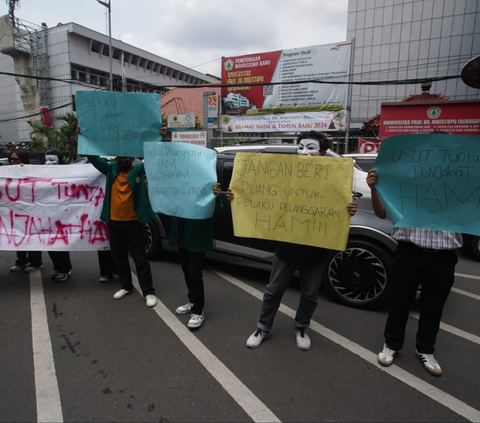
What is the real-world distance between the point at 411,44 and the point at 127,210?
2762 cm

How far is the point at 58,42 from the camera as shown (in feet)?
118

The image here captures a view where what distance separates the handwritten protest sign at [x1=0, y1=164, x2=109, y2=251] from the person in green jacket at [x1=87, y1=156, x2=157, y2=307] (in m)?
0.47

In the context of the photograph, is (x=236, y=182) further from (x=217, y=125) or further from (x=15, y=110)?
(x=15, y=110)

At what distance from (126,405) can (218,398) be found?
609 mm

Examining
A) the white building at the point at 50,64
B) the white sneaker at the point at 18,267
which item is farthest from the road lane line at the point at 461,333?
the white building at the point at 50,64

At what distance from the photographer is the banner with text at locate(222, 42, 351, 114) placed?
38.3 ft

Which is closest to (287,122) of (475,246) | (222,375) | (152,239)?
(475,246)

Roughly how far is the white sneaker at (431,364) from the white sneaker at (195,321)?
1.94m

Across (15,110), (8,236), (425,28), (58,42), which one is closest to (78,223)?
(8,236)

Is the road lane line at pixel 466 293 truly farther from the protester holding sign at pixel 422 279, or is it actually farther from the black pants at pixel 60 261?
the black pants at pixel 60 261

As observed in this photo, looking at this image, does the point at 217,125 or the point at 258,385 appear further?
the point at 217,125

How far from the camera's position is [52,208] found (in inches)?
163

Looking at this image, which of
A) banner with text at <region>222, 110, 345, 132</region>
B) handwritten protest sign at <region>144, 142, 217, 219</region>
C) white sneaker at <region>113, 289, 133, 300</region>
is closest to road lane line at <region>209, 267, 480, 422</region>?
handwritten protest sign at <region>144, 142, 217, 219</region>

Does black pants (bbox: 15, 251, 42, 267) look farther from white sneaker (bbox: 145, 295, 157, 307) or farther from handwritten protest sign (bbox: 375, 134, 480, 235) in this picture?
handwritten protest sign (bbox: 375, 134, 480, 235)
